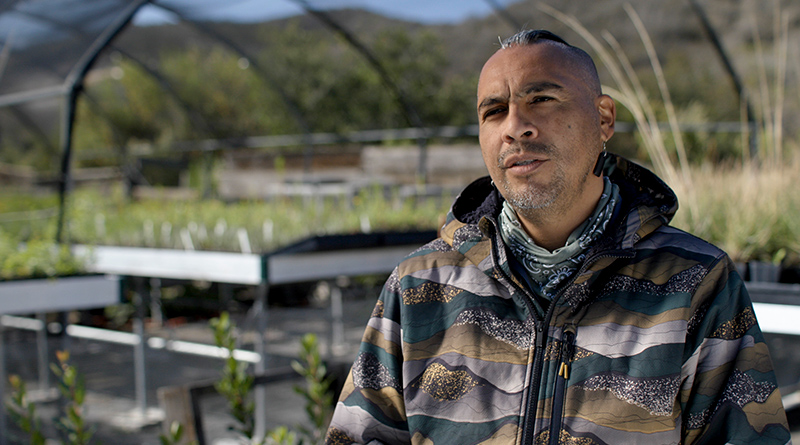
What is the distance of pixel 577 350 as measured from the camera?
1.07m

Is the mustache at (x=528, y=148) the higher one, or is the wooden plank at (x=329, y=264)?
the mustache at (x=528, y=148)

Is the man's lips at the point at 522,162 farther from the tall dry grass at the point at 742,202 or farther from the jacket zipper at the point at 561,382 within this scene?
the tall dry grass at the point at 742,202

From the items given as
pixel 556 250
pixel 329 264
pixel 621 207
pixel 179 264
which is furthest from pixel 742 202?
pixel 179 264

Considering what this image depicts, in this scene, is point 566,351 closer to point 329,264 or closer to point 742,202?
point 742,202

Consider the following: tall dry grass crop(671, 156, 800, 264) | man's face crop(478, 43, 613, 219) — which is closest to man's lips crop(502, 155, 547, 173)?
man's face crop(478, 43, 613, 219)

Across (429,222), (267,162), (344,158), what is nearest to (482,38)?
(344,158)

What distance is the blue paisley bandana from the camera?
1127 mm

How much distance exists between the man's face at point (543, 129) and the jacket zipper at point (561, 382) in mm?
216

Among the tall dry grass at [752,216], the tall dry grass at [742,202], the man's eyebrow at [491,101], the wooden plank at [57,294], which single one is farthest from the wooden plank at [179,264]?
the man's eyebrow at [491,101]

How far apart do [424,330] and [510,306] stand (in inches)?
6.2

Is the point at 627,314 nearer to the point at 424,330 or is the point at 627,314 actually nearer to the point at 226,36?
the point at 424,330

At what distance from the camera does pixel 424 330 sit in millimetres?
1180

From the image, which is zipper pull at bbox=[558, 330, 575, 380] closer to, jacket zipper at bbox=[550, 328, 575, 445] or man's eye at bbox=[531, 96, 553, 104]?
jacket zipper at bbox=[550, 328, 575, 445]

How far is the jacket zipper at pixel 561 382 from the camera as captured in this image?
1041 millimetres
